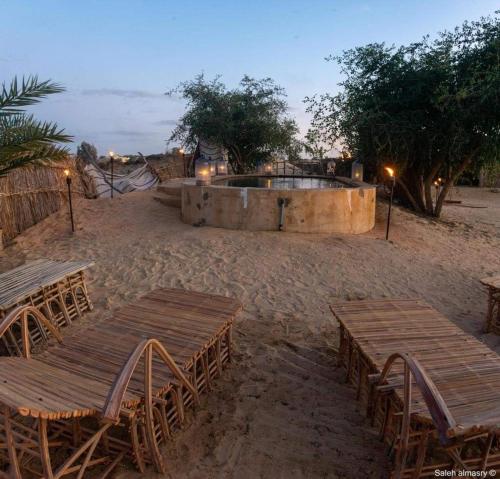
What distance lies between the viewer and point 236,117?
15406 millimetres

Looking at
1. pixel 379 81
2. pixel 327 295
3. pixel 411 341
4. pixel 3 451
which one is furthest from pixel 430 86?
pixel 3 451

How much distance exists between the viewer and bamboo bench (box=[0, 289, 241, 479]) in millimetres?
1928

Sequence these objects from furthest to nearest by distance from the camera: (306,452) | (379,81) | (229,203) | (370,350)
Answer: (379,81) → (229,203) → (370,350) → (306,452)

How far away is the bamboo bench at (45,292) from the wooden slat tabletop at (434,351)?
310 cm

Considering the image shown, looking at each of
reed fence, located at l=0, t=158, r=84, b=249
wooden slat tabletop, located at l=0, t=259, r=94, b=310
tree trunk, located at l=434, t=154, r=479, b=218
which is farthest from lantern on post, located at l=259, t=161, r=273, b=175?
wooden slat tabletop, located at l=0, t=259, r=94, b=310

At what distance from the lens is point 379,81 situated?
10406 millimetres

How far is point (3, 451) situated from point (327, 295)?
165 inches

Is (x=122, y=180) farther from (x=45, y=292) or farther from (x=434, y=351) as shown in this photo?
(x=434, y=351)

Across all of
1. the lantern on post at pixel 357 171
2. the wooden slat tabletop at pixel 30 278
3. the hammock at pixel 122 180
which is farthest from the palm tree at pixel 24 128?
the lantern on post at pixel 357 171

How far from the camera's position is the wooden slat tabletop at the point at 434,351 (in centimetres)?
221

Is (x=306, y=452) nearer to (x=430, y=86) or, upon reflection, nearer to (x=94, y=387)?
(x=94, y=387)

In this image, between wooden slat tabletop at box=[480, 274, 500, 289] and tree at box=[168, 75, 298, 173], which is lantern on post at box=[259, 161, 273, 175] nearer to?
tree at box=[168, 75, 298, 173]

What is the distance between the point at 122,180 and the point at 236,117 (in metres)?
5.21

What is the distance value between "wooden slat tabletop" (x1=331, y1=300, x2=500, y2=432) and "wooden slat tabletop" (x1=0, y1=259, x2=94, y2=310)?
308 cm
